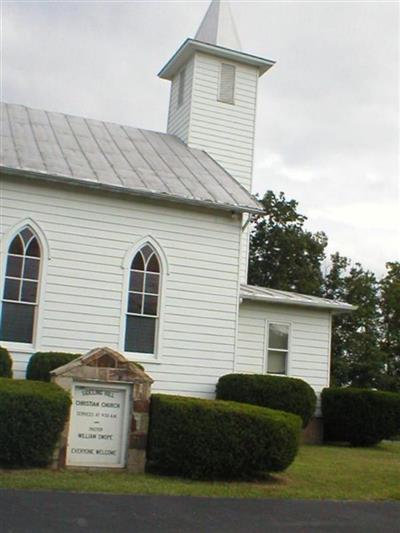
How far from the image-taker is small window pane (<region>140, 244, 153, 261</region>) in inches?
699

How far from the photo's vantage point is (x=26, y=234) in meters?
16.7

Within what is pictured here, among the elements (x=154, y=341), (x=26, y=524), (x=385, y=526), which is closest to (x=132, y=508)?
(x=26, y=524)

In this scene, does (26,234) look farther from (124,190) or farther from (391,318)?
(391,318)

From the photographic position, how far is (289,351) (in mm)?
20969

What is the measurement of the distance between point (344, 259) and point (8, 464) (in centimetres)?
4065

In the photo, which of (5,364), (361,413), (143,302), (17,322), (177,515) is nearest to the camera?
(177,515)

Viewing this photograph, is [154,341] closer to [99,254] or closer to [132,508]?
[99,254]

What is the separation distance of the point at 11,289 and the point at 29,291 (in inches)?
14.8

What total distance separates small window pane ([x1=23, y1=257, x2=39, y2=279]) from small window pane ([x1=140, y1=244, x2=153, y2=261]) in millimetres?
2485

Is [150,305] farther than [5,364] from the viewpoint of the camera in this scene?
Yes

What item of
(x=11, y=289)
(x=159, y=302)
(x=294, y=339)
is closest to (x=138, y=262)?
(x=159, y=302)

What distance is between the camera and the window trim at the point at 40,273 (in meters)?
16.2

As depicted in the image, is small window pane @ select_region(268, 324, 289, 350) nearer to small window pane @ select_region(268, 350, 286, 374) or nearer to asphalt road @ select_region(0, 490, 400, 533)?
small window pane @ select_region(268, 350, 286, 374)

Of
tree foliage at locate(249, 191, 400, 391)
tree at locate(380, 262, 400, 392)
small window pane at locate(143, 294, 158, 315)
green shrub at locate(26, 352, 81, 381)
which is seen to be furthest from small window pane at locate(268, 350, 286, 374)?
tree at locate(380, 262, 400, 392)
